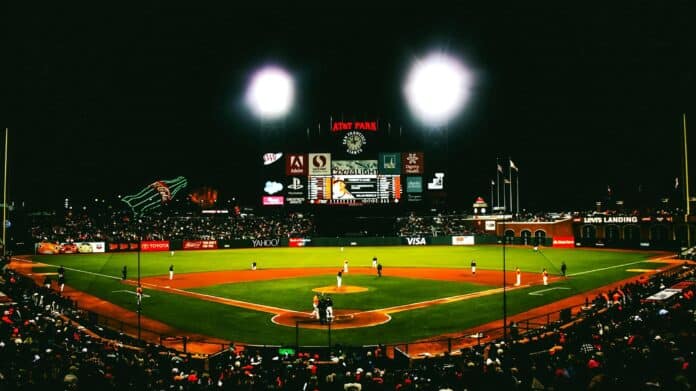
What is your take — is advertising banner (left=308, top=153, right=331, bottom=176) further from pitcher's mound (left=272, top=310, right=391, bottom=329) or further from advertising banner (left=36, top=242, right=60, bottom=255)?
pitcher's mound (left=272, top=310, right=391, bottom=329)

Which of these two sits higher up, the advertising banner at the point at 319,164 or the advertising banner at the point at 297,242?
the advertising banner at the point at 319,164

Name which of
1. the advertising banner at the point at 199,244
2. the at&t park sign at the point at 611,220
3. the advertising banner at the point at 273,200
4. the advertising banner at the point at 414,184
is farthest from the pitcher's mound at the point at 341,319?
the at&t park sign at the point at 611,220

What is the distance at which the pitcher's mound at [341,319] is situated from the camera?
25.1 meters

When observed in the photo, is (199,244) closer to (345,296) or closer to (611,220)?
(345,296)

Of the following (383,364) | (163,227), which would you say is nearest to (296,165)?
(163,227)

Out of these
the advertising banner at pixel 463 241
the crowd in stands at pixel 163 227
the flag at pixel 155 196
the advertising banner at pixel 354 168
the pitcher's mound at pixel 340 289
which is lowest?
the pitcher's mound at pixel 340 289

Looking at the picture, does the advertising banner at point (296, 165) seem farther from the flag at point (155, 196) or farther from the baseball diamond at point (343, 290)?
the flag at point (155, 196)

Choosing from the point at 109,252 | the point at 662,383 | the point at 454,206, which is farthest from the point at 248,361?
the point at 454,206

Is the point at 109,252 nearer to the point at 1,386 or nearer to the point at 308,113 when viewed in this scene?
the point at 308,113

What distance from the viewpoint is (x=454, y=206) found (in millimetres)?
121000

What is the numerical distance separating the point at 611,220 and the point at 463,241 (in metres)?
20.5

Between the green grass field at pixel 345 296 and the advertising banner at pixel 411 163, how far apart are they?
12.6m

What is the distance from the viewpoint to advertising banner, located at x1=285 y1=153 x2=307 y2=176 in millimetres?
77375

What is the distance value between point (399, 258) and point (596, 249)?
1124 inches
